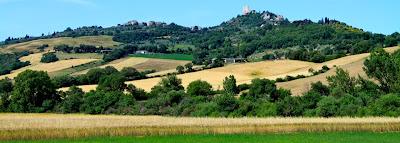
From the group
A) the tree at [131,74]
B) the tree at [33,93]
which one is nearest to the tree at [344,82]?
the tree at [33,93]

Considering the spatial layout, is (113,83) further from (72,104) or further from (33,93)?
(72,104)

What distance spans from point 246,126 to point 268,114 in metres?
27.9

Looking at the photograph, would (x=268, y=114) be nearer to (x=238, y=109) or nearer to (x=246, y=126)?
(x=238, y=109)

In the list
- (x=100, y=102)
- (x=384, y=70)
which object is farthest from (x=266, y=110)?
(x=100, y=102)

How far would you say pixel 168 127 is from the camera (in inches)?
2274

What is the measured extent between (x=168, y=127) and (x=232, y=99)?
37.1m

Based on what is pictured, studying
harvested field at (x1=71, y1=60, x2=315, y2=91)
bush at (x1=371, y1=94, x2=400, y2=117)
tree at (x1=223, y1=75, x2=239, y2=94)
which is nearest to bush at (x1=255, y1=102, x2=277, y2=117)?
bush at (x1=371, y1=94, x2=400, y2=117)

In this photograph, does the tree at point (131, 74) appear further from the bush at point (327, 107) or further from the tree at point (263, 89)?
the bush at point (327, 107)

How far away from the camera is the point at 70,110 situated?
108 metres

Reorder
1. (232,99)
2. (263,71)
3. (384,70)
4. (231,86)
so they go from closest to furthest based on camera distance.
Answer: (232,99)
(384,70)
(231,86)
(263,71)

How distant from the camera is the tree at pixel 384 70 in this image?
105 meters

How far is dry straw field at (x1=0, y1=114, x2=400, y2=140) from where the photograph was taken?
52.0 metres

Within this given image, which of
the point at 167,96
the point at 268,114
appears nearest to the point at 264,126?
the point at 268,114

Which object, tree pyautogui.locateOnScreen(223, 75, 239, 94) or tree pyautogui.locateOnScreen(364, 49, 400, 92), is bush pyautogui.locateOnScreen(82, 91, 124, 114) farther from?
tree pyautogui.locateOnScreen(364, 49, 400, 92)
